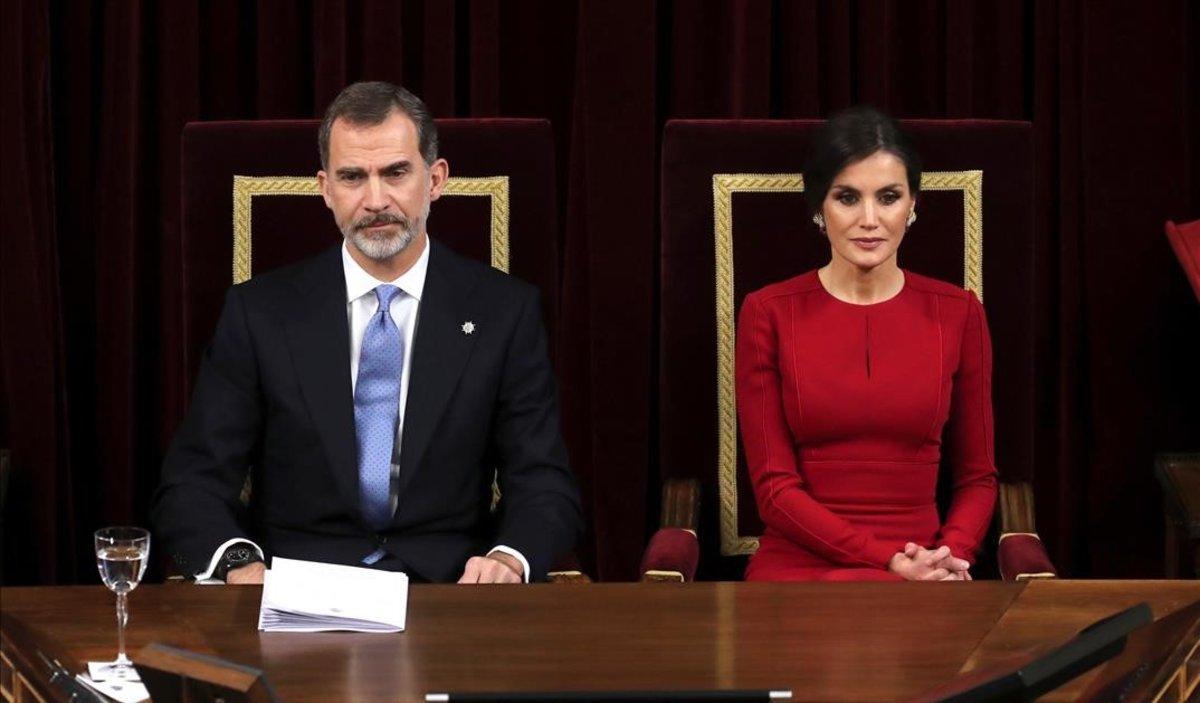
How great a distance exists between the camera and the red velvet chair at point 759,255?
9.51 feet

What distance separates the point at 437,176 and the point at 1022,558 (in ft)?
3.34

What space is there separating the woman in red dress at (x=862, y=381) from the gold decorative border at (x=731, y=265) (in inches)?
2.6

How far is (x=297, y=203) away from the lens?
2.87 metres

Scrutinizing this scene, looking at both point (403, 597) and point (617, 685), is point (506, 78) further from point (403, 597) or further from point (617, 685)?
point (617, 685)

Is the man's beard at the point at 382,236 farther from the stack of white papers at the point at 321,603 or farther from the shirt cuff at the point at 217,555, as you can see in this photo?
the stack of white papers at the point at 321,603

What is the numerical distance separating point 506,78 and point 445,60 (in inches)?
5.7

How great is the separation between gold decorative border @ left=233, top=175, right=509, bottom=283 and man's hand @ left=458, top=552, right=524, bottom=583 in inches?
21.2

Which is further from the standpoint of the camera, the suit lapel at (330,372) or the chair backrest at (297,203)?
the chair backrest at (297,203)

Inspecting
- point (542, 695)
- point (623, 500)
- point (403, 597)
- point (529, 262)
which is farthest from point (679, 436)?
point (542, 695)

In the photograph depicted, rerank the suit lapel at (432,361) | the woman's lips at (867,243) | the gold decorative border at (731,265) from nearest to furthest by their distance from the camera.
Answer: the suit lapel at (432,361) → the woman's lips at (867,243) → the gold decorative border at (731,265)

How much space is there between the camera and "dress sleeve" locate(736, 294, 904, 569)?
275cm

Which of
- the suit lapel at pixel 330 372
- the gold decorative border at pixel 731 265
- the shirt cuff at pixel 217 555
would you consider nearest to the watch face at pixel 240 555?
A: the shirt cuff at pixel 217 555

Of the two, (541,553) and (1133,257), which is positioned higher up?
(1133,257)

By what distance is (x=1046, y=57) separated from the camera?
354 cm
